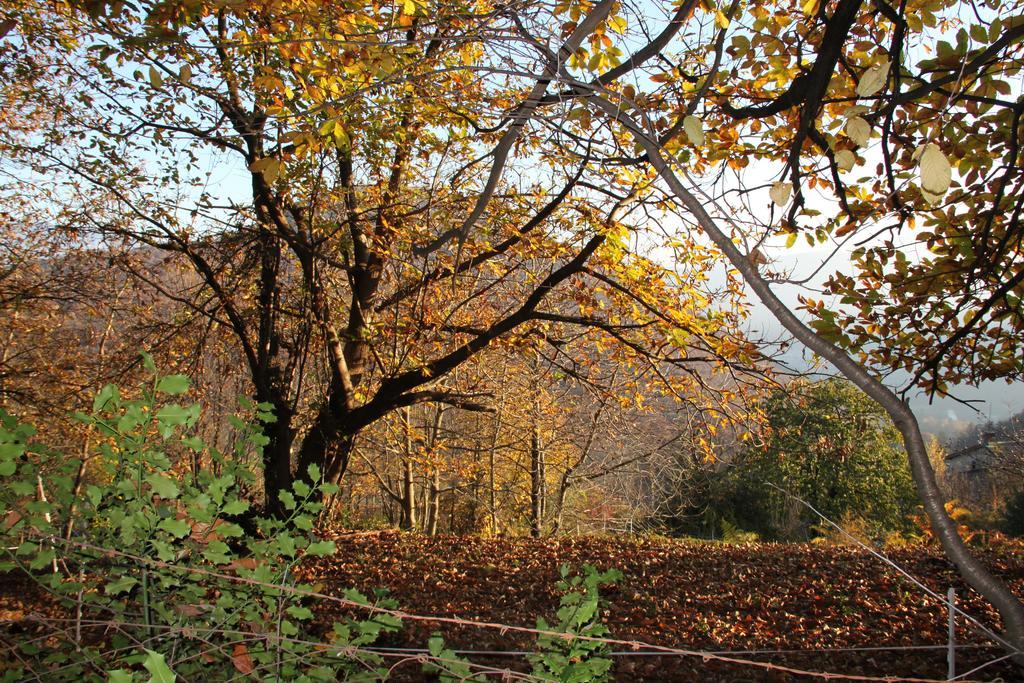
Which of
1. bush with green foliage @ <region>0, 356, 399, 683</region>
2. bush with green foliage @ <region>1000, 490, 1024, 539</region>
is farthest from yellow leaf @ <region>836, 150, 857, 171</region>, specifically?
bush with green foliage @ <region>1000, 490, 1024, 539</region>

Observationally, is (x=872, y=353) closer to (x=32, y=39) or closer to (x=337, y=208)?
(x=337, y=208)

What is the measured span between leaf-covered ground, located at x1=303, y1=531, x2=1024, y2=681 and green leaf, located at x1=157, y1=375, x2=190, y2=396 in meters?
3.23

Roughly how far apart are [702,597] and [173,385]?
5809 millimetres

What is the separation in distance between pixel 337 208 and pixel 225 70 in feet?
5.06

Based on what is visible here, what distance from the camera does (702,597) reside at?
6.01 metres

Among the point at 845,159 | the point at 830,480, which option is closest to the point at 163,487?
the point at 845,159

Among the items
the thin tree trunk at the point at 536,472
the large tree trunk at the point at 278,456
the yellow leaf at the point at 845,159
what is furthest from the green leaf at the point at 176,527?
the thin tree trunk at the point at 536,472

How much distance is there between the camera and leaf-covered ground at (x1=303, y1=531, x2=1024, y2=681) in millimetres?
4312

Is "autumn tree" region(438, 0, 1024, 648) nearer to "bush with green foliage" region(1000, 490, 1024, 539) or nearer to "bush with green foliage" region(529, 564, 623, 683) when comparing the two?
"bush with green foliage" region(529, 564, 623, 683)

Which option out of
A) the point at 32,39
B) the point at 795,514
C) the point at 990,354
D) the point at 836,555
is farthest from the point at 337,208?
the point at 795,514

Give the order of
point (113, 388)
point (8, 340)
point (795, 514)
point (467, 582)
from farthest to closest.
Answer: point (795, 514) → point (8, 340) → point (467, 582) → point (113, 388)

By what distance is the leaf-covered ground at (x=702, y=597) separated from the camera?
431cm

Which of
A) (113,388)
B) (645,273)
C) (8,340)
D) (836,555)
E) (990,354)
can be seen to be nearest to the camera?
(113,388)

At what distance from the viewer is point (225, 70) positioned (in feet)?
16.8
